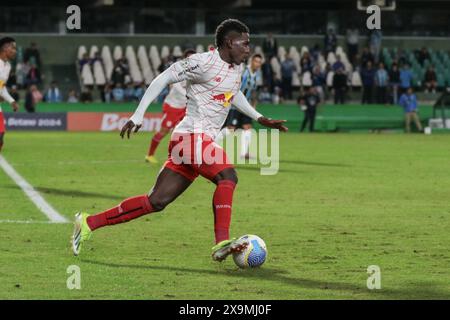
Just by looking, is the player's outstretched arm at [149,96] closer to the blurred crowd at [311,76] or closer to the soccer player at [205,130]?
the soccer player at [205,130]

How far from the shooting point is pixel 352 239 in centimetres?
1191

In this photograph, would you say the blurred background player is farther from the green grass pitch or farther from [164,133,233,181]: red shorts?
[164,133,233,181]: red shorts

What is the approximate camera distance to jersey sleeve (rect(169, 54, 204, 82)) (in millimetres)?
10008

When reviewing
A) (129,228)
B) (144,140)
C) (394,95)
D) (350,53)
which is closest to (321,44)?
(350,53)

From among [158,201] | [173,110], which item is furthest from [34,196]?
[173,110]

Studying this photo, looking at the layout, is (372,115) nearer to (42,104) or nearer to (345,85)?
(345,85)

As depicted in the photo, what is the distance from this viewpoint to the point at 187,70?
395 inches

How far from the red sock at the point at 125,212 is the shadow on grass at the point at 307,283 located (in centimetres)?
45

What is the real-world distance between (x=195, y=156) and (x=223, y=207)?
1.69ft

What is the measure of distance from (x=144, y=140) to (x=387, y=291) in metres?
26.3

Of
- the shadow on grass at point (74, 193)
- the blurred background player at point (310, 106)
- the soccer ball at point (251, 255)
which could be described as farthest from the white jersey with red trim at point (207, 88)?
the blurred background player at point (310, 106)

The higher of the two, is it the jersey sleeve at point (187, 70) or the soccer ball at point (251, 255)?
the jersey sleeve at point (187, 70)

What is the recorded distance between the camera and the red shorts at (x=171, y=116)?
23.5m

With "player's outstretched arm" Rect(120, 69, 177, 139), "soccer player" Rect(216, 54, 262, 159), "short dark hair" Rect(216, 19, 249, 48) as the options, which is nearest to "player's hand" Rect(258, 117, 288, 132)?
"short dark hair" Rect(216, 19, 249, 48)
